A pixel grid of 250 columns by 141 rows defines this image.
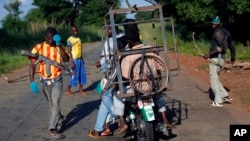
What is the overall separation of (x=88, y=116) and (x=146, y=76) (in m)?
2.91

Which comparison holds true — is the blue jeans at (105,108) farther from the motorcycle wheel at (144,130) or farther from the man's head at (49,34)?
the man's head at (49,34)

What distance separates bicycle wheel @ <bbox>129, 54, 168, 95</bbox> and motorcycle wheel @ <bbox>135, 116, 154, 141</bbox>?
415mm

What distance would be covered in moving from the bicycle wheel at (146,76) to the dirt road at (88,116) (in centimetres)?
116

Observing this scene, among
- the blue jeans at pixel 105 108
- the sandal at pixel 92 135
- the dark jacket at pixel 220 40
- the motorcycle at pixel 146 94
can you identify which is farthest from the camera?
the dark jacket at pixel 220 40

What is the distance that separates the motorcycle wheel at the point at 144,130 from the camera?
5.80m

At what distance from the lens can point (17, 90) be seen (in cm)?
1229

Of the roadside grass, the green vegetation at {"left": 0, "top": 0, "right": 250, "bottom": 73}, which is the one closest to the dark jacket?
the green vegetation at {"left": 0, "top": 0, "right": 250, "bottom": 73}

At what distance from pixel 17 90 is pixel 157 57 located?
7.34m

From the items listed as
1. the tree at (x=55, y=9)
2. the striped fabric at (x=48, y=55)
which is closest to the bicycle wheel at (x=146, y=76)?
the striped fabric at (x=48, y=55)

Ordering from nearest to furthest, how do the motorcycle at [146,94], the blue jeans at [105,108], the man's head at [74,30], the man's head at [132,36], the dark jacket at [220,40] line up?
the motorcycle at [146,94] < the man's head at [132,36] < the blue jeans at [105,108] < the dark jacket at [220,40] < the man's head at [74,30]

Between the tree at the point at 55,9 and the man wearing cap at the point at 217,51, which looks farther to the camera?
the tree at the point at 55,9

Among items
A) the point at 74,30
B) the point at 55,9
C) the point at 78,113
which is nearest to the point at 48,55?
the point at 78,113

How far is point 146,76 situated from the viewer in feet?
19.2

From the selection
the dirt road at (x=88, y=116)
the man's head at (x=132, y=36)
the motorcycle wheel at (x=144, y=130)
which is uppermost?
the man's head at (x=132, y=36)
